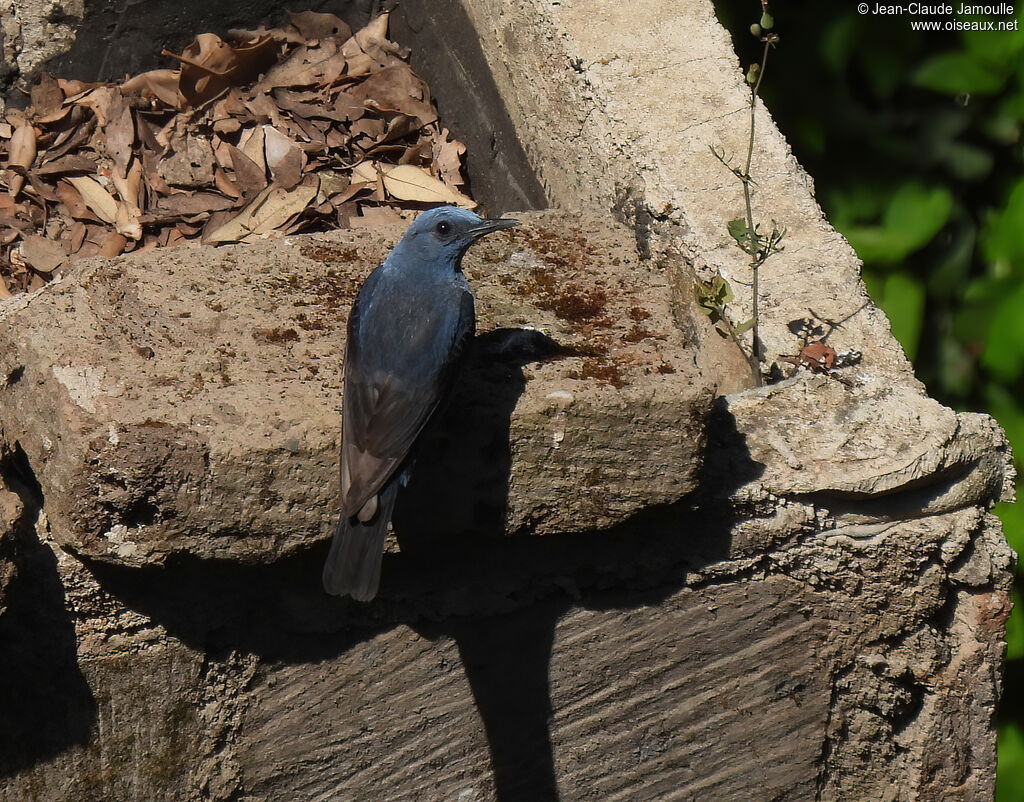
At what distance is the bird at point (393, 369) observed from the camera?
1862 mm

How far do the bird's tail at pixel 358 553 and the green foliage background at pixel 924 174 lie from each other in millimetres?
1861

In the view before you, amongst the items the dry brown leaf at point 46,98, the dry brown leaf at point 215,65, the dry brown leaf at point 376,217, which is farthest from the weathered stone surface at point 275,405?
the dry brown leaf at point 46,98

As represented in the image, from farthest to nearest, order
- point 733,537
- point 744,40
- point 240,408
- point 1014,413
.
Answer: point 744,40
point 1014,413
point 733,537
point 240,408

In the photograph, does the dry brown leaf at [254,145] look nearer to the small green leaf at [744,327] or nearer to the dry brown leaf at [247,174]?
the dry brown leaf at [247,174]

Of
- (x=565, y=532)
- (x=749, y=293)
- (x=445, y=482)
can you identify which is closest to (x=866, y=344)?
(x=749, y=293)

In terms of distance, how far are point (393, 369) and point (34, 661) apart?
31.4 inches

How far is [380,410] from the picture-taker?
75.1 inches

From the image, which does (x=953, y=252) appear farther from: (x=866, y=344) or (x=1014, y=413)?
(x=866, y=344)

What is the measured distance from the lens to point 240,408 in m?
1.94

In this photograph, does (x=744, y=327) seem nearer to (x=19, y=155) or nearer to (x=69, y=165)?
(x=69, y=165)

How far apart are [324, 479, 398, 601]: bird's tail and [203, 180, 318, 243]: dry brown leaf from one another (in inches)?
60.8

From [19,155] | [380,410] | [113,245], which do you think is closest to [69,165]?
[19,155]

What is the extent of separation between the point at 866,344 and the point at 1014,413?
868mm

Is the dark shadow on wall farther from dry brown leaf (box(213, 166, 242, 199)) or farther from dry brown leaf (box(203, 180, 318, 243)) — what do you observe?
dry brown leaf (box(213, 166, 242, 199))
